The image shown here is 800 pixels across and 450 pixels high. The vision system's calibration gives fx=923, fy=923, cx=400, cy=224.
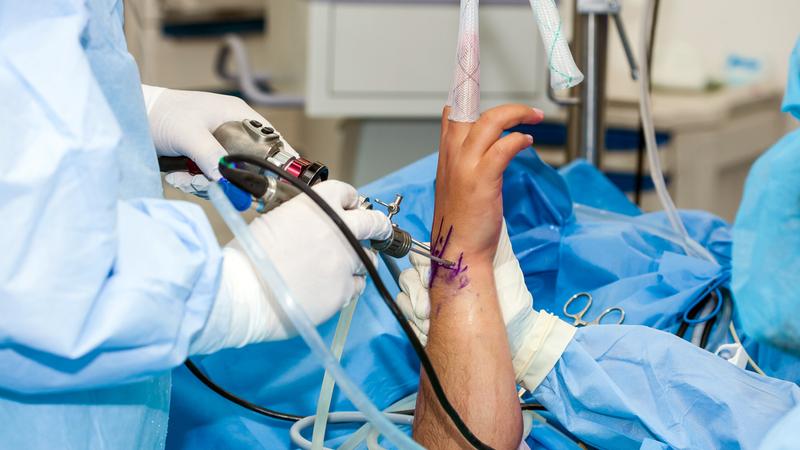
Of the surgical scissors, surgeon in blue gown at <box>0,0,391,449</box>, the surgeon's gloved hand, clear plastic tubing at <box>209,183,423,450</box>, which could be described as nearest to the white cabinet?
the surgical scissors

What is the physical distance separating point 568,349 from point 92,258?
583mm

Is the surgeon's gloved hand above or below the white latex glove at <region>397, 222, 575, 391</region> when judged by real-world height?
above

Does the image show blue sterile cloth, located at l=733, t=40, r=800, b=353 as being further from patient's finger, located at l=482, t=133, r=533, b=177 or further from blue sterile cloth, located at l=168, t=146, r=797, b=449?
patient's finger, located at l=482, t=133, r=533, b=177

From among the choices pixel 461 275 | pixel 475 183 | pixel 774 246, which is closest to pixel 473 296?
pixel 461 275

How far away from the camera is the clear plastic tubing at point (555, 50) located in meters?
0.99

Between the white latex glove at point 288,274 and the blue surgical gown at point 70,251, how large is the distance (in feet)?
0.12

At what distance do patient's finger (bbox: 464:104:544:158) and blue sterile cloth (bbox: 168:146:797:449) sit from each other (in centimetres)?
27

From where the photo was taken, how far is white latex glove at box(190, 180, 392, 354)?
881 mm

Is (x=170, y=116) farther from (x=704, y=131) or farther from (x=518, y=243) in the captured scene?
(x=704, y=131)

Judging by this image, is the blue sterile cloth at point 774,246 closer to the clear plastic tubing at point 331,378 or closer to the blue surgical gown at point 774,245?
the blue surgical gown at point 774,245

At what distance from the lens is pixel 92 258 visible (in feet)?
2.62

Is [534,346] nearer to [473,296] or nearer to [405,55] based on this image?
[473,296]

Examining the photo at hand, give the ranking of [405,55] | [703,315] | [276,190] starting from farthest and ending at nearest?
1. [405,55]
2. [703,315]
3. [276,190]

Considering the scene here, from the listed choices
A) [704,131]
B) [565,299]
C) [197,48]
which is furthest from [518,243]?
[197,48]
